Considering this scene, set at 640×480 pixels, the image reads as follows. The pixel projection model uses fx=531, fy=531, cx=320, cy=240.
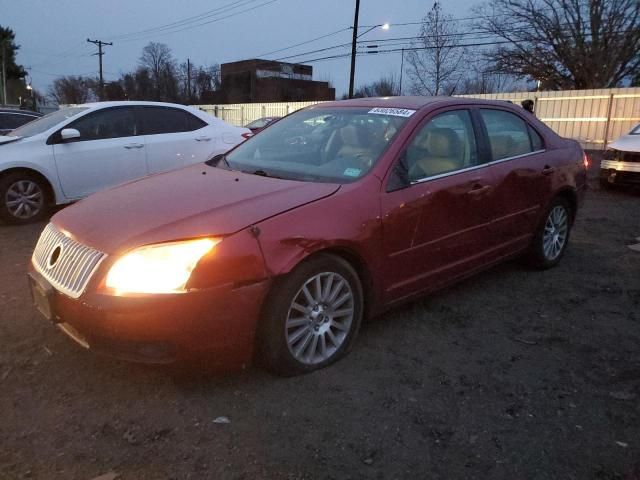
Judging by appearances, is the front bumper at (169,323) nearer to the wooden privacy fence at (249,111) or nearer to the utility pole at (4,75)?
the wooden privacy fence at (249,111)

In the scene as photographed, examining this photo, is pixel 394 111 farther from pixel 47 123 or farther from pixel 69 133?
pixel 47 123

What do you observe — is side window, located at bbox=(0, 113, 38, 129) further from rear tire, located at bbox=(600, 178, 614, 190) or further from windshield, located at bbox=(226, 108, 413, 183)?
rear tire, located at bbox=(600, 178, 614, 190)

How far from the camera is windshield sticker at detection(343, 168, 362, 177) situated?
3.31 meters

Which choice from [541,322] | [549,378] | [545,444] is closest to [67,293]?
[545,444]

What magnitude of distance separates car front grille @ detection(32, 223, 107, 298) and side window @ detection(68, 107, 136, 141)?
4.08 metres

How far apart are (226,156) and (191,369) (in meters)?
2.04

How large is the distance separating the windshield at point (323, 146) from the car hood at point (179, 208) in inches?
8.6

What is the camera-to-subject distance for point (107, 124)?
696 centimetres

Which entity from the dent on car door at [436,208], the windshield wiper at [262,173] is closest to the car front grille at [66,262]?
the windshield wiper at [262,173]

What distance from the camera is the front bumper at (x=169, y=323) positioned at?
2506mm

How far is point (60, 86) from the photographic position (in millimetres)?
76688

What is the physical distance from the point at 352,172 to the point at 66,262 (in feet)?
5.66

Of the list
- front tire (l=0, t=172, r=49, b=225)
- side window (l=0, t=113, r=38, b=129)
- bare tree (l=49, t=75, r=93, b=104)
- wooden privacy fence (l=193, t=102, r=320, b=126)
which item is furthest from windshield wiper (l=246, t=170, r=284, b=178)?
bare tree (l=49, t=75, r=93, b=104)

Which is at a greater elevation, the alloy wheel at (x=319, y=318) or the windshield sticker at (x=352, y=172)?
the windshield sticker at (x=352, y=172)
